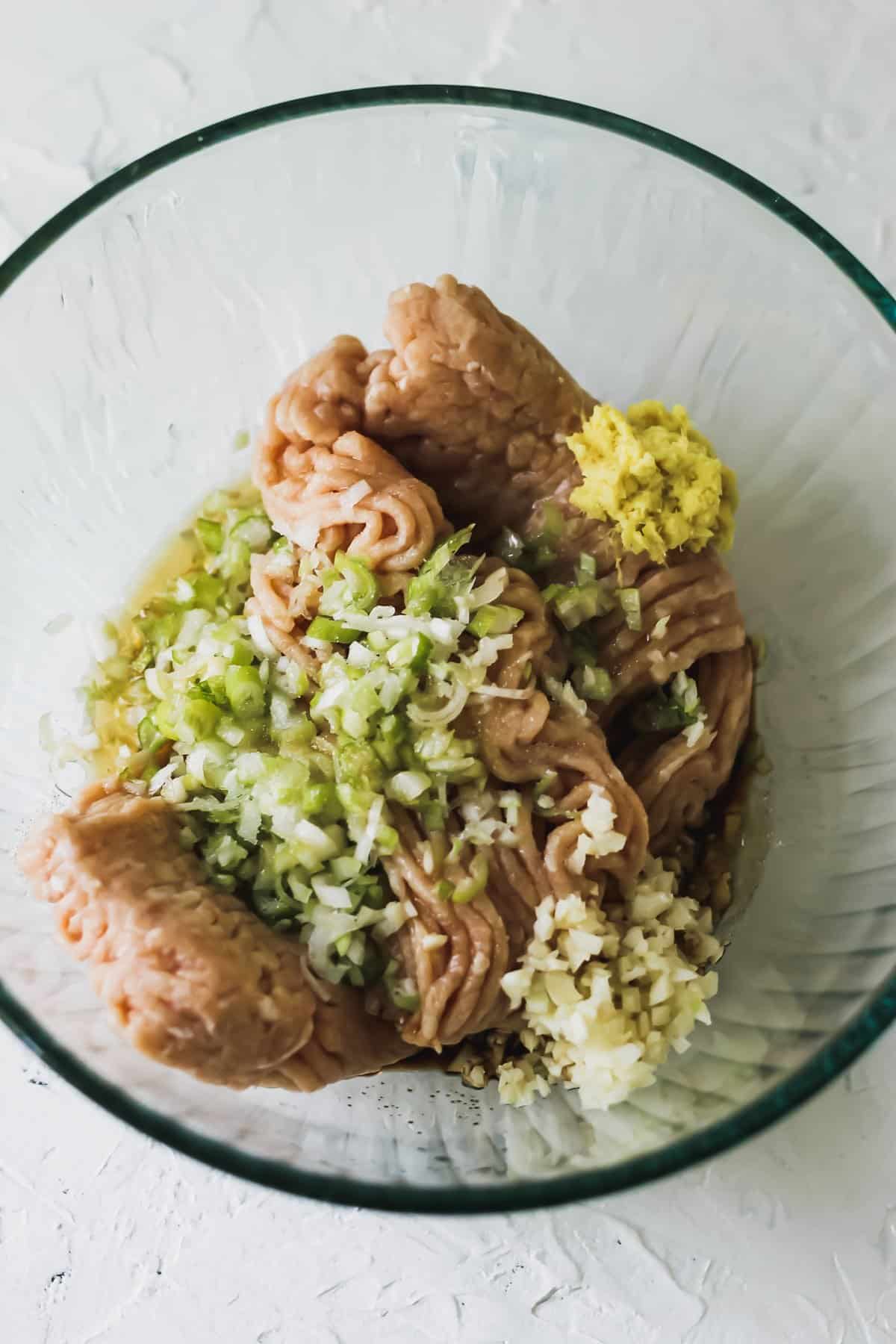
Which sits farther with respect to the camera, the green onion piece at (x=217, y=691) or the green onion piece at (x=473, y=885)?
the green onion piece at (x=217, y=691)

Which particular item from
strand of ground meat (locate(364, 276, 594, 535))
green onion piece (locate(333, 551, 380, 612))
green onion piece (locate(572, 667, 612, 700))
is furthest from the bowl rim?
strand of ground meat (locate(364, 276, 594, 535))

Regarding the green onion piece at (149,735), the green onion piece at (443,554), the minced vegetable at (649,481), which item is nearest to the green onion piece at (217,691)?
the green onion piece at (149,735)

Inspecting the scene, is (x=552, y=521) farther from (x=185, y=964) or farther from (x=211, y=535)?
(x=185, y=964)

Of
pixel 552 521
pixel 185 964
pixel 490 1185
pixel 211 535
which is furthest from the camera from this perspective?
pixel 211 535

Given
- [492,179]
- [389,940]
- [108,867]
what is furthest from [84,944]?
[492,179]

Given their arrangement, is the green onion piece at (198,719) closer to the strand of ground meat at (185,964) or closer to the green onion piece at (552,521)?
the strand of ground meat at (185,964)

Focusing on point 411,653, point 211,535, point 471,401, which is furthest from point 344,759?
point 211,535

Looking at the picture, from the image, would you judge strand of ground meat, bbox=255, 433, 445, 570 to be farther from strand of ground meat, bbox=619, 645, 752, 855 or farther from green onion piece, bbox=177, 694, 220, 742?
strand of ground meat, bbox=619, 645, 752, 855
